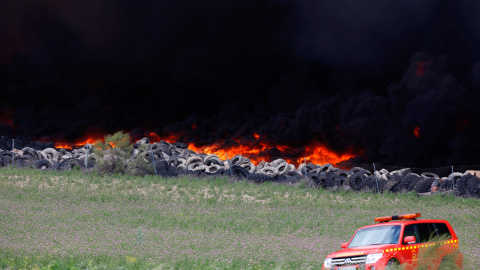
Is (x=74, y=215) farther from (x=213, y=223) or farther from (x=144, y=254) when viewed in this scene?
(x=144, y=254)

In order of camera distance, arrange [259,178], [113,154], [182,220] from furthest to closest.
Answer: [113,154] → [259,178] → [182,220]

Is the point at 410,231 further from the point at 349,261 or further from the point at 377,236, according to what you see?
the point at 349,261

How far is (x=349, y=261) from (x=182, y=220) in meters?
10.8

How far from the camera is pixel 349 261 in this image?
1157 centimetres

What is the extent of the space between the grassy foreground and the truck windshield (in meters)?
1.45

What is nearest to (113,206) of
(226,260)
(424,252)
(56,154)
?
(226,260)

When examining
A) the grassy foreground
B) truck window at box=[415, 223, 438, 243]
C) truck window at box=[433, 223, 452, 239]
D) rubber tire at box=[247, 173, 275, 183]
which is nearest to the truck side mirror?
truck window at box=[415, 223, 438, 243]

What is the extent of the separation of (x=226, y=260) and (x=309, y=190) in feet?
59.3

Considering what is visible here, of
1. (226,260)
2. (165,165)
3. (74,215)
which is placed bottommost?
(226,260)

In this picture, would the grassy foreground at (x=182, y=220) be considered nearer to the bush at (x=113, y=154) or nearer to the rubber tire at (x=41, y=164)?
the bush at (x=113, y=154)

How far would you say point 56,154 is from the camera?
136ft

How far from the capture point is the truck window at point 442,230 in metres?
12.7

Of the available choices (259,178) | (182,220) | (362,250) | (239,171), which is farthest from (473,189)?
(362,250)

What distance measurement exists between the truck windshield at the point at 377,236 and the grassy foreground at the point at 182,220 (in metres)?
1.45
